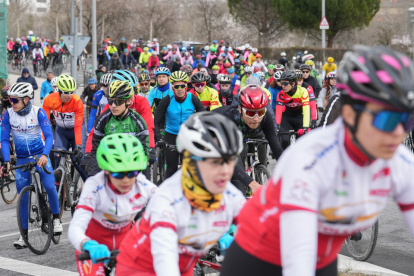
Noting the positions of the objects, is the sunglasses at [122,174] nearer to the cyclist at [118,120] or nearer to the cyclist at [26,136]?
the cyclist at [118,120]

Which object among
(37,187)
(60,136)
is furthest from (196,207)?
(60,136)

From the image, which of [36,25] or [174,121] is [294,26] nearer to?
[174,121]

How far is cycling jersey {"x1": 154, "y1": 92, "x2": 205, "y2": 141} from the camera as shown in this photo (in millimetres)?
10227

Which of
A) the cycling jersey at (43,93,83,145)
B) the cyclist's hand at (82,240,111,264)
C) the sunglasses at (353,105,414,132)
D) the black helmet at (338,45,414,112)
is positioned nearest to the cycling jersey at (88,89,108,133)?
the cycling jersey at (43,93,83,145)

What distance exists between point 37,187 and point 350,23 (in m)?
49.3

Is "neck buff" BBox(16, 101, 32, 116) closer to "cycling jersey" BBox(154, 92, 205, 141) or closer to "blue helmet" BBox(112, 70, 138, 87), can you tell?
"blue helmet" BBox(112, 70, 138, 87)

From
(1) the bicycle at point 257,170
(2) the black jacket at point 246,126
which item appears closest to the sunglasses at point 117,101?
(2) the black jacket at point 246,126

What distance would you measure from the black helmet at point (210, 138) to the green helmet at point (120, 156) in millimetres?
1036

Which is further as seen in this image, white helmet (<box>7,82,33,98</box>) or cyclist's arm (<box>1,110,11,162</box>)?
cyclist's arm (<box>1,110,11,162</box>)

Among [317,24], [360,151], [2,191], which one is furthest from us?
[317,24]

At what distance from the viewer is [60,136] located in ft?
32.2

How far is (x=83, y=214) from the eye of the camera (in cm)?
405

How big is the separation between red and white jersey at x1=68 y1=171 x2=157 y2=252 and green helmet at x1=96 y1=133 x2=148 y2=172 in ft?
0.62

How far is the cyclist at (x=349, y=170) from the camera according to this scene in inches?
82.8
